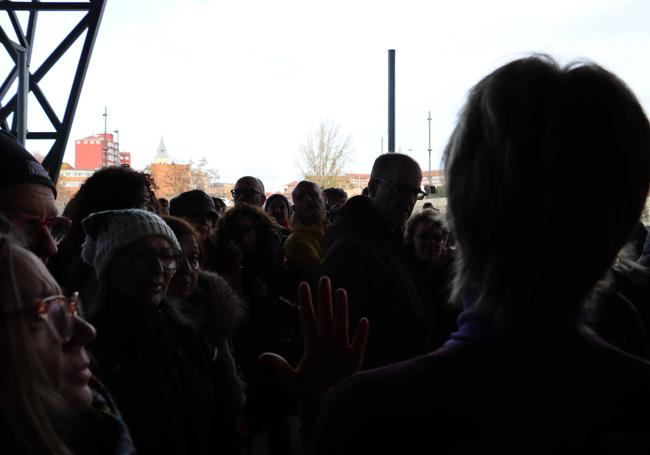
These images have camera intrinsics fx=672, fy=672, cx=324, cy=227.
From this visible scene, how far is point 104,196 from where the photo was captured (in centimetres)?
318

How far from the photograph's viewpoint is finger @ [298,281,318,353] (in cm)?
119

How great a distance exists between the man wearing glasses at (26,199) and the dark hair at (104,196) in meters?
1.17

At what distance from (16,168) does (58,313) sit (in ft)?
2.77

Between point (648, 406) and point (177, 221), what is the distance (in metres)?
2.64

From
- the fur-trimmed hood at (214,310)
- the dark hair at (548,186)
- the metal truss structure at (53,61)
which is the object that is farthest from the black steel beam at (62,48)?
the dark hair at (548,186)

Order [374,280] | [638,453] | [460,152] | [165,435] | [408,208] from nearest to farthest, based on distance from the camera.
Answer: [638,453], [460,152], [165,435], [374,280], [408,208]

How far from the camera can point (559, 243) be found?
86 cm

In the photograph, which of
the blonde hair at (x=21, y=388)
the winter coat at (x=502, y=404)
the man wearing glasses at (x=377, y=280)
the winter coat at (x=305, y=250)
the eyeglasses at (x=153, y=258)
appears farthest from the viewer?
the winter coat at (x=305, y=250)

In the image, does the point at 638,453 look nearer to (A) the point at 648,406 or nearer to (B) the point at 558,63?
(A) the point at 648,406

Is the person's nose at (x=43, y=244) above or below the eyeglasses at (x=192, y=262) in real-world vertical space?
above

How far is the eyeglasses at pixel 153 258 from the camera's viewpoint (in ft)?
7.83

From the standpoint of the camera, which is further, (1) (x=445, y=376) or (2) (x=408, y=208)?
(2) (x=408, y=208)

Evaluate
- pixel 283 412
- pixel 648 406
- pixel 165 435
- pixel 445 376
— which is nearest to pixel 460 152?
pixel 445 376

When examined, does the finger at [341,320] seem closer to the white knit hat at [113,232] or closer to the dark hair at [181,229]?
the white knit hat at [113,232]
